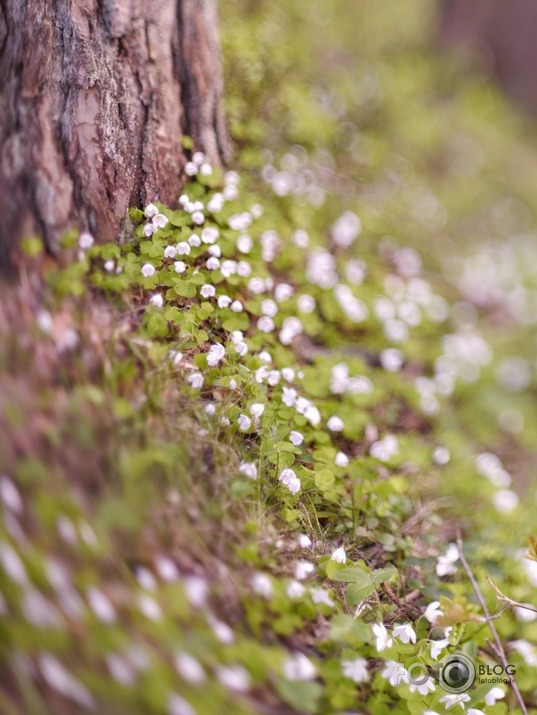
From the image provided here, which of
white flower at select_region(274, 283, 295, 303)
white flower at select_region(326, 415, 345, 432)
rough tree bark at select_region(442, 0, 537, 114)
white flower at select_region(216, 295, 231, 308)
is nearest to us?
white flower at select_region(216, 295, 231, 308)

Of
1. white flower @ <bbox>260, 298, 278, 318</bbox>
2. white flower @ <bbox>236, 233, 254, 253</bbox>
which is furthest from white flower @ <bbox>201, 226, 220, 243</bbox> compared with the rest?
white flower @ <bbox>260, 298, 278, 318</bbox>

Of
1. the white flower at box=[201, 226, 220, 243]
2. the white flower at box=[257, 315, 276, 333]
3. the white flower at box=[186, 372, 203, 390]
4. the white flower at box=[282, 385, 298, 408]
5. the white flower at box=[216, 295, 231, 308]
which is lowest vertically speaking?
the white flower at box=[282, 385, 298, 408]

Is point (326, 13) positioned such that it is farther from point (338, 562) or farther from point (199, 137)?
point (338, 562)

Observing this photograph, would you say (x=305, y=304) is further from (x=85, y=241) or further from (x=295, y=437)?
(x=85, y=241)

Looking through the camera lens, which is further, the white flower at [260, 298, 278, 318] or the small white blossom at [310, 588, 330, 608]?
the white flower at [260, 298, 278, 318]

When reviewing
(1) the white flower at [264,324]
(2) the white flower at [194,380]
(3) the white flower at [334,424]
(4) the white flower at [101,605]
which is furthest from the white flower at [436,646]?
(1) the white flower at [264,324]

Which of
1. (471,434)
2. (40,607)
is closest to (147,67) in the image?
(40,607)

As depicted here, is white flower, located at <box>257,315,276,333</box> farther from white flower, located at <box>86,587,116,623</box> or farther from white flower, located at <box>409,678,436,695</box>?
white flower, located at <box>409,678,436,695</box>
